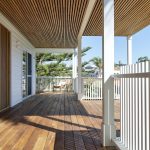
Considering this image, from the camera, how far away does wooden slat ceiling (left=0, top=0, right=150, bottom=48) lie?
5984 millimetres

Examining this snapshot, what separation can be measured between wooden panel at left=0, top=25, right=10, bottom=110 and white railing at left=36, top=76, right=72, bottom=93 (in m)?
8.16

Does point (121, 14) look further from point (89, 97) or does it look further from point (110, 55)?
point (89, 97)

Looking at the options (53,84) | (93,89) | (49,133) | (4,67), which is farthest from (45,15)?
(53,84)

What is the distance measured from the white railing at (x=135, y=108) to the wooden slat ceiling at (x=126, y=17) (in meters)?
3.42

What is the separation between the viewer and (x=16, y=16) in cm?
708

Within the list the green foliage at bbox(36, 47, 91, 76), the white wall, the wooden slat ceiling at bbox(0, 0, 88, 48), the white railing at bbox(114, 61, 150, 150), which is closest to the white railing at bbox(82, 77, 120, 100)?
the wooden slat ceiling at bbox(0, 0, 88, 48)

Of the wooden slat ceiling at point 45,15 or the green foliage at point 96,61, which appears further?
the green foliage at point 96,61

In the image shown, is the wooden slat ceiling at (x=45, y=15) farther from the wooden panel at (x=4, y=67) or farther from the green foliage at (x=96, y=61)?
the green foliage at (x=96, y=61)

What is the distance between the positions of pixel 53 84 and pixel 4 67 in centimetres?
900

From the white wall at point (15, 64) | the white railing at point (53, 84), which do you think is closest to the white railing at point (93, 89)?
the white wall at point (15, 64)

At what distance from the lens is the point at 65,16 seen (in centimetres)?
712

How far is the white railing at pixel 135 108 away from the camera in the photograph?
7.27 feet

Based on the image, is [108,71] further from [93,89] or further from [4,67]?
[93,89]

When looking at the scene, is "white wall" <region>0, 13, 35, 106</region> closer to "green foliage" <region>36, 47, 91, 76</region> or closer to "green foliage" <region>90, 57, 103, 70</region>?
"green foliage" <region>36, 47, 91, 76</region>
